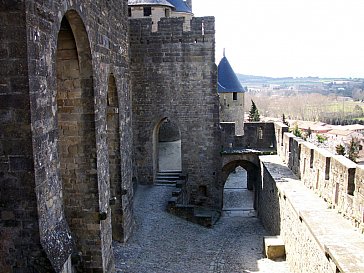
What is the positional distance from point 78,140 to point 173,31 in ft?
27.9

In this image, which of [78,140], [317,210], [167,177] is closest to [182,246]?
[317,210]

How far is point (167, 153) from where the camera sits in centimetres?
1955

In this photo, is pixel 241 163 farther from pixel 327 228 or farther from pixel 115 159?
pixel 327 228

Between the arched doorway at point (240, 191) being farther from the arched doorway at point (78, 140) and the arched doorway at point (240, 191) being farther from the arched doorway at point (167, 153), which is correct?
the arched doorway at point (78, 140)

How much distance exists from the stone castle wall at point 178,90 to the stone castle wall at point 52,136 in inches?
272

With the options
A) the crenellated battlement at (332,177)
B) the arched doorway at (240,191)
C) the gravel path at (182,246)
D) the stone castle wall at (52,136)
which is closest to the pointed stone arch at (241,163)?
the arched doorway at (240,191)

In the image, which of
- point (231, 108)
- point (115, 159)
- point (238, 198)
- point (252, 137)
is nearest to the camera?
point (115, 159)

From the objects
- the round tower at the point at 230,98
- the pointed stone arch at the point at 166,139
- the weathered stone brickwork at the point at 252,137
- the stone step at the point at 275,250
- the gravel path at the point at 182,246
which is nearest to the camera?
the gravel path at the point at 182,246

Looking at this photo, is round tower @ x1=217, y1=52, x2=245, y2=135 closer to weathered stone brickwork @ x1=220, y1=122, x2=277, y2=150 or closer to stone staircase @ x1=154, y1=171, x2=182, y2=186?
weathered stone brickwork @ x1=220, y1=122, x2=277, y2=150

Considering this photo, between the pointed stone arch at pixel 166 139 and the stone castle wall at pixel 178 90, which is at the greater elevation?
the stone castle wall at pixel 178 90

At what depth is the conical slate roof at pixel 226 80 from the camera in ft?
81.8

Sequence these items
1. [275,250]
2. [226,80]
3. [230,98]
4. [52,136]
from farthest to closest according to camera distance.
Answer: [226,80] → [230,98] → [275,250] → [52,136]

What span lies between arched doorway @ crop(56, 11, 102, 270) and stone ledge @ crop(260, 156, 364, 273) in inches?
150

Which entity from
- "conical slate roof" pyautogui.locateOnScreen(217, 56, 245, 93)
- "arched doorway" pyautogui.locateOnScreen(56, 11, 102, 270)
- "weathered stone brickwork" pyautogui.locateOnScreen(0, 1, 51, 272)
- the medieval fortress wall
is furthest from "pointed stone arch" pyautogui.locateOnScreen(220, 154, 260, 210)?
"weathered stone brickwork" pyautogui.locateOnScreen(0, 1, 51, 272)
